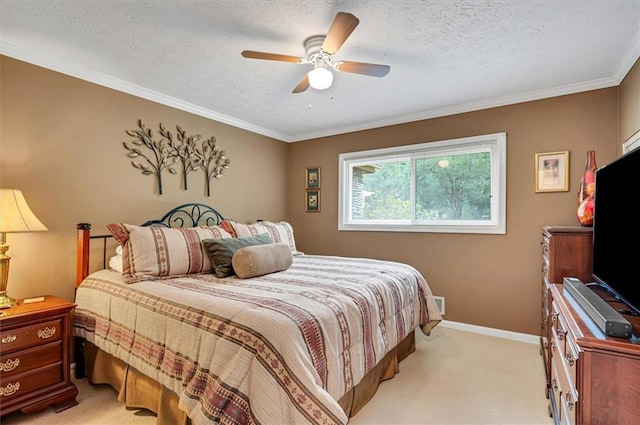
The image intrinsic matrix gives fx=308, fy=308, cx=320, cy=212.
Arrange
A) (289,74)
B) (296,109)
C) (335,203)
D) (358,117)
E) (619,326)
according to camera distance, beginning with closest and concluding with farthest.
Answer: (619,326) < (289,74) < (296,109) < (358,117) < (335,203)

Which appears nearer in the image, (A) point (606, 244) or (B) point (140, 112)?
(A) point (606, 244)

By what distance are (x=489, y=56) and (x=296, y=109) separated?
1.98 meters

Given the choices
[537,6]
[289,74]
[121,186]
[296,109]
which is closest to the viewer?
[537,6]

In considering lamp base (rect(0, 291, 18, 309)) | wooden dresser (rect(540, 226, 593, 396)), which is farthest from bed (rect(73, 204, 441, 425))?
wooden dresser (rect(540, 226, 593, 396))

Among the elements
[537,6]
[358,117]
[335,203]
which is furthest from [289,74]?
[335,203]

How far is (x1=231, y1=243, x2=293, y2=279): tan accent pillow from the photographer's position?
7.66 ft

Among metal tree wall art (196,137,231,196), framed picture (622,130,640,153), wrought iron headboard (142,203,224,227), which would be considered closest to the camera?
framed picture (622,130,640,153)

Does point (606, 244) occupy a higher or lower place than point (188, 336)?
higher

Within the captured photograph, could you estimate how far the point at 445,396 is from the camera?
2.11 meters

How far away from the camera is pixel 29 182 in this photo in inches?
90.3

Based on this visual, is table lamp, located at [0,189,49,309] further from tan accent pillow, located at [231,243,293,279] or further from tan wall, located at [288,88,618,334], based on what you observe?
tan wall, located at [288,88,618,334]

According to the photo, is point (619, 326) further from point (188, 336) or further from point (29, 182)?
point (29, 182)

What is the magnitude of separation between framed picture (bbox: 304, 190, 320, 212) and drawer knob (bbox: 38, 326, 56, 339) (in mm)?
3142

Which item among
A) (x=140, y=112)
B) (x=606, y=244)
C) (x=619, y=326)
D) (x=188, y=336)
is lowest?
(x=188, y=336)
